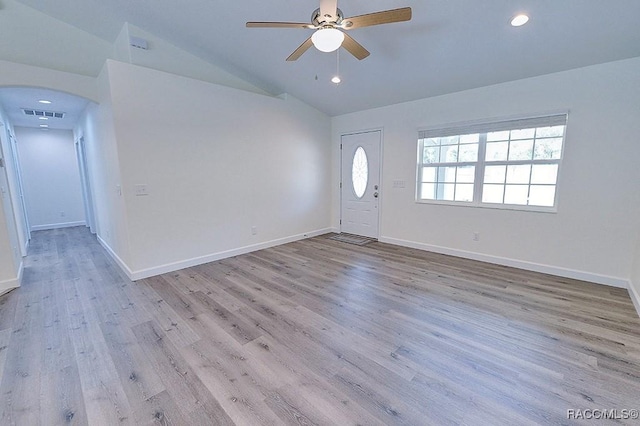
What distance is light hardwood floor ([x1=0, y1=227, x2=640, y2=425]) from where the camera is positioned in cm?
153

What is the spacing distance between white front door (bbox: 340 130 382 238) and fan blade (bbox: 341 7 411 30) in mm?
3020

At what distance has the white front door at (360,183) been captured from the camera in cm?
515

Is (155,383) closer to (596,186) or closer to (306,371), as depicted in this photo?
(306,371)

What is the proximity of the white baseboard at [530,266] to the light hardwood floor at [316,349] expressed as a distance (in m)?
0.14

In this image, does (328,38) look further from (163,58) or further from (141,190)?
(141,190)

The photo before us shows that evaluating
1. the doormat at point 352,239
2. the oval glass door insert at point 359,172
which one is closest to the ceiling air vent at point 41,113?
the oval glass door insert at point 359,172

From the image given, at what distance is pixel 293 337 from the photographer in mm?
2203

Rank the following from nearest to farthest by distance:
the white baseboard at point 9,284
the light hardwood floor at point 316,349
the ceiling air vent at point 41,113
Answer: the light hardwood floor at point 316,349
the white baseboard at point 9,284
the ceiling air vent at point 41,113

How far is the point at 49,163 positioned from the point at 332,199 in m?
7.25

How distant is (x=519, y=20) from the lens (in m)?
2.47

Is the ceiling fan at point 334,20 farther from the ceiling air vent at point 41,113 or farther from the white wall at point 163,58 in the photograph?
the ceiling air vent at point 41,113

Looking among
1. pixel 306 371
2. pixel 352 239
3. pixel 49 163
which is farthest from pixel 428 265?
pixel 49 163

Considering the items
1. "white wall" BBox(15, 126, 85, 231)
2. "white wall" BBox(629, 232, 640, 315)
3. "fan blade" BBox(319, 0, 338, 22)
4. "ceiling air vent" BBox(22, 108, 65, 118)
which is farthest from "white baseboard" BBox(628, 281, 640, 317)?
"white wall" BBox(15, 126, 85, 231)

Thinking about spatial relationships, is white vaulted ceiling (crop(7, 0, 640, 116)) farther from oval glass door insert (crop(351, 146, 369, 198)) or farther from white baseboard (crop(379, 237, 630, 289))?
white baseboard (crop(379, 237, 630, 289))
